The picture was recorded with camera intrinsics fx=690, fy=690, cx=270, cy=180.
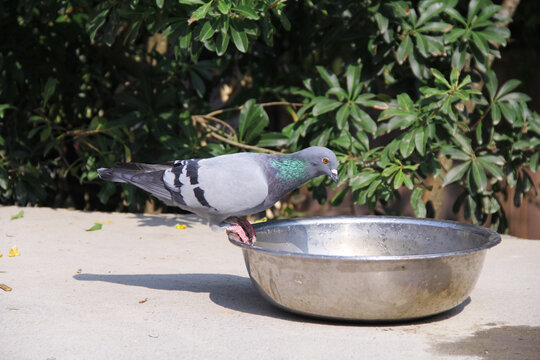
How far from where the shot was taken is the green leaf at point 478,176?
5.29 metres

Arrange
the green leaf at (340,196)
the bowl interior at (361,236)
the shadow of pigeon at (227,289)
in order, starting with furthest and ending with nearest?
the green leaf at (340,196)
the bowl interior at (361,236)
the shadow of pigeon at (227,289)

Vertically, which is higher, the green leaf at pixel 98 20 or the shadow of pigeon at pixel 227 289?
the green leaf at pixel 98 20

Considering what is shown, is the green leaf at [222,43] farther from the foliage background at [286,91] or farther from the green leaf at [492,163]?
the green leaf at [492,163]

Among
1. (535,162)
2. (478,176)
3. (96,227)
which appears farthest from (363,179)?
(96,227)

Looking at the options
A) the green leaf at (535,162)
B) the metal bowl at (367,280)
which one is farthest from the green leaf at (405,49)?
the metal bowl at (367,280)

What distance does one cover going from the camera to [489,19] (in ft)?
19.1

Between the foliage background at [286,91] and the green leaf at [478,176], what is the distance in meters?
0.01

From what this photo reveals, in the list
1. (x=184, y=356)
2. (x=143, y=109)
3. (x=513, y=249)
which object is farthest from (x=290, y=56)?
(x=184, y=356)

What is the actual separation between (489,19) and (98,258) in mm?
3745

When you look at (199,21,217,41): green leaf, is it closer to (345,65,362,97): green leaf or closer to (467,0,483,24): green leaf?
(345,65,362,97): green leaf

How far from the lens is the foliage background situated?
513 cm

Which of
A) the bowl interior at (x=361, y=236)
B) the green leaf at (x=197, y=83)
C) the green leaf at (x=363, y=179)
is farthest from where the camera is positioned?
the green leaf at (x=197, y=83)

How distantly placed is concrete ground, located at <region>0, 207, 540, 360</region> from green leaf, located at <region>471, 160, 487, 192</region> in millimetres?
493

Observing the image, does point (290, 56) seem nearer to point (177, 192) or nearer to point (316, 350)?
point (177, 192)
